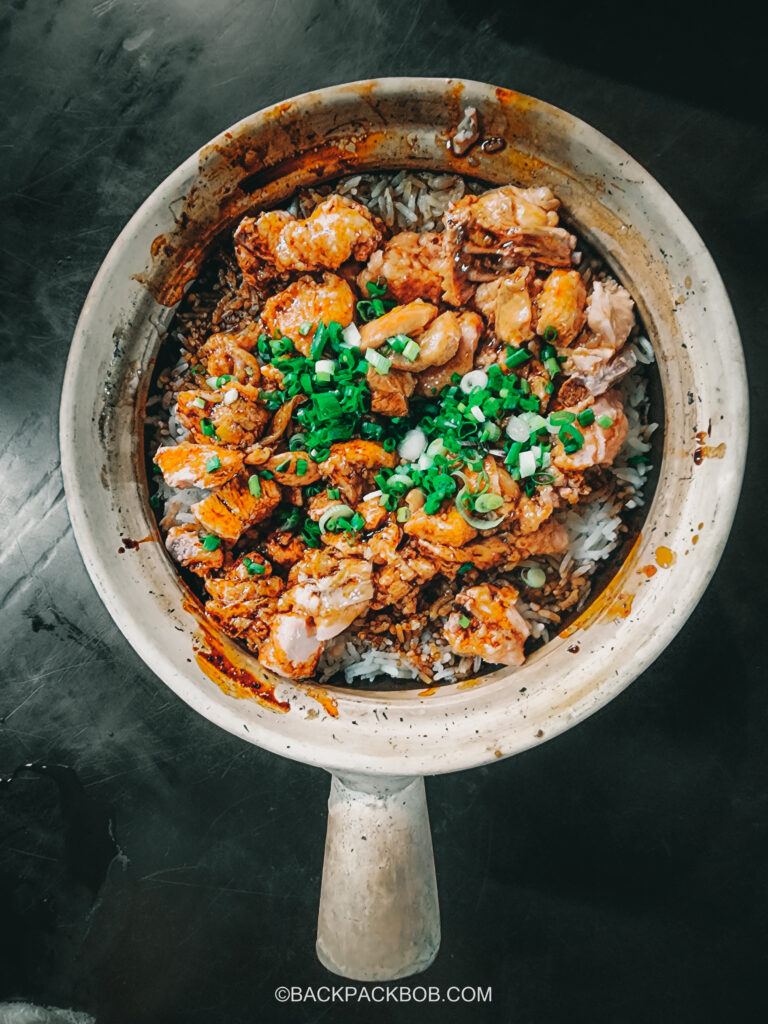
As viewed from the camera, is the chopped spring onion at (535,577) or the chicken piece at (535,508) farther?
the chopped spring onion at (535,577)

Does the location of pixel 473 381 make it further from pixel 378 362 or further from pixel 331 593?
pixel 331 593

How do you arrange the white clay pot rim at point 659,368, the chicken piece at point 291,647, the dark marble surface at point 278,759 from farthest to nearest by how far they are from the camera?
1. the dark marble surface at point 278,759
2. the chicken piece at point 291,647
3. the white clay pot rim at point 659,368

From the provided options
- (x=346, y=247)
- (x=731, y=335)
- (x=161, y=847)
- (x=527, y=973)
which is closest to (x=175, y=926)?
(x=161, y=847)

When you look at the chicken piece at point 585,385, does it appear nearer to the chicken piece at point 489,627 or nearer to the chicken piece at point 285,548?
the chicken piece at point 489,627

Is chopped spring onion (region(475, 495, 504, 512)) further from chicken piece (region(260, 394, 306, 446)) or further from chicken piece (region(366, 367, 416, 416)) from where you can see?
chicken piece (region(260, 394, 306, 446))

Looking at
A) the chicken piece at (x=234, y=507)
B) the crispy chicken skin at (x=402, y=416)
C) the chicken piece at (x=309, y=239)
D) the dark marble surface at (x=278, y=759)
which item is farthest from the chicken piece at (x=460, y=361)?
the dark marble surface at (x=278, y=759)

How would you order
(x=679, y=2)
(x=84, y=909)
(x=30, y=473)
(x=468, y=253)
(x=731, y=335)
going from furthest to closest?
(x=84, y=909)
(x=30, y=473)
(x=679, y=2)
(x=468, y=253)
(x=731, y=335)

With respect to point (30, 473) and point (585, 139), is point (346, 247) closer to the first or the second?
point (585, 139)
